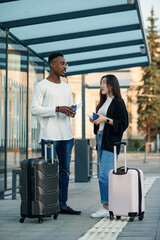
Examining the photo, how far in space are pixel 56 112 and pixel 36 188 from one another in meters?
1.01

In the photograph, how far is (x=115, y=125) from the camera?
20.1 ft

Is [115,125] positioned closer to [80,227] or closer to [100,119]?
[100,119]

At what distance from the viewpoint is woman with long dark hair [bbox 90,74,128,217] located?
20.3 ft

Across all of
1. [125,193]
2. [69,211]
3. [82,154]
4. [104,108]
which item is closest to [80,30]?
[82,154]

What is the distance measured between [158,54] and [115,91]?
177ft

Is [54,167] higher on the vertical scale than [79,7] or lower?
lower

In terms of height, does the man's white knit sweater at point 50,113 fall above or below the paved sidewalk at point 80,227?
above

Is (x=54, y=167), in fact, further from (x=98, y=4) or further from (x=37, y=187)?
(x=98, y=4)

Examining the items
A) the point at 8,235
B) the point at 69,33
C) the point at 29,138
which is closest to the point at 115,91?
the point at 8,235

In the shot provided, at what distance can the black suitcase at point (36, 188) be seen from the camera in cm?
573

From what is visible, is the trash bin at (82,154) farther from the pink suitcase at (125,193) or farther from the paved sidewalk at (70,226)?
the pink suitcase at (125,193)

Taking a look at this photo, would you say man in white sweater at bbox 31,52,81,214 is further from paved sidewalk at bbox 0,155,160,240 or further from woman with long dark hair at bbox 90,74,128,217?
paved sidewalk at bbox 0,155,160,240

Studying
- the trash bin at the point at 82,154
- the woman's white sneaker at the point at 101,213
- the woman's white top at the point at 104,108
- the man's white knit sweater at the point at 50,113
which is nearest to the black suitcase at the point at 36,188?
the man's white knit sweater at the point at 50,113

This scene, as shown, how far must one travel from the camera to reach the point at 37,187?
574 cm
